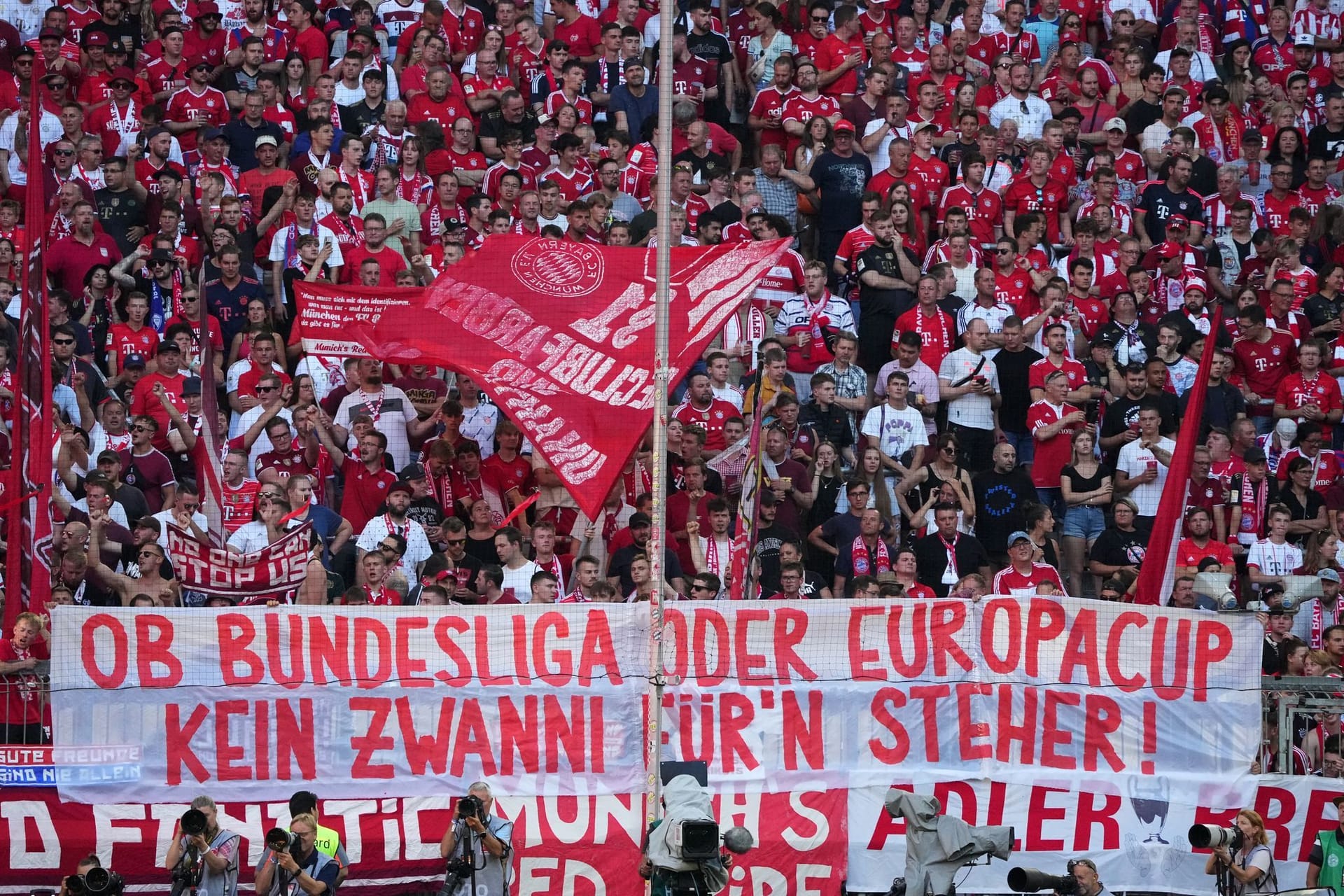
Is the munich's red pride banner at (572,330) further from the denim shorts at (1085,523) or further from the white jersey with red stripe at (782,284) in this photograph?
the denim shorts at (1085,523)

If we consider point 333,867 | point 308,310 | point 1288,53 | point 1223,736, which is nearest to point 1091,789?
point 1223,736

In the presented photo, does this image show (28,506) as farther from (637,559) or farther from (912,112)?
(912,112)

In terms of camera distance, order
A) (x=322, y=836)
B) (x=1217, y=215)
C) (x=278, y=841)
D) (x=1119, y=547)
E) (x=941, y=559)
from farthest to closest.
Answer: (x=1217, y=215), (x=1119, y=547), (x=941, y=559), (x=322, y=836), (x=278, y=841)

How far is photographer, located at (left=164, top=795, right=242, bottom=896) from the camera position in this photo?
11445mm

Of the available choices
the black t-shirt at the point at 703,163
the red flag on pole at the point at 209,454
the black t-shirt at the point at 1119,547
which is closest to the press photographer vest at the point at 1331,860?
the black t-shirt at the point at 1119,547

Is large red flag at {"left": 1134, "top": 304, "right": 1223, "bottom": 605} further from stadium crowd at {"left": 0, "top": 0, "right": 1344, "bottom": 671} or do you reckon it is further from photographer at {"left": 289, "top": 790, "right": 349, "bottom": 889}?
photographer at {"left": 289, "top": 790, "right": 349, "bottom": 889}

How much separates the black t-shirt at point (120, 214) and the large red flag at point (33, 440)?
3.39m

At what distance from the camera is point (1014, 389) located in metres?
16.9

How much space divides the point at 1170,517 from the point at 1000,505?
79.9 inches

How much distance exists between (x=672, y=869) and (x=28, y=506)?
191 inches

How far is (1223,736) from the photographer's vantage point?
41.9ft

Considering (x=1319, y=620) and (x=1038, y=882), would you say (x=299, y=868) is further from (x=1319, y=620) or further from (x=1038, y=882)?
(x=1319, y=620)

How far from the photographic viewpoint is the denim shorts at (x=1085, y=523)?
16.1 m

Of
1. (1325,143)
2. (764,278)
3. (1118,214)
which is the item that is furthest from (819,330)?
(1325,143)
